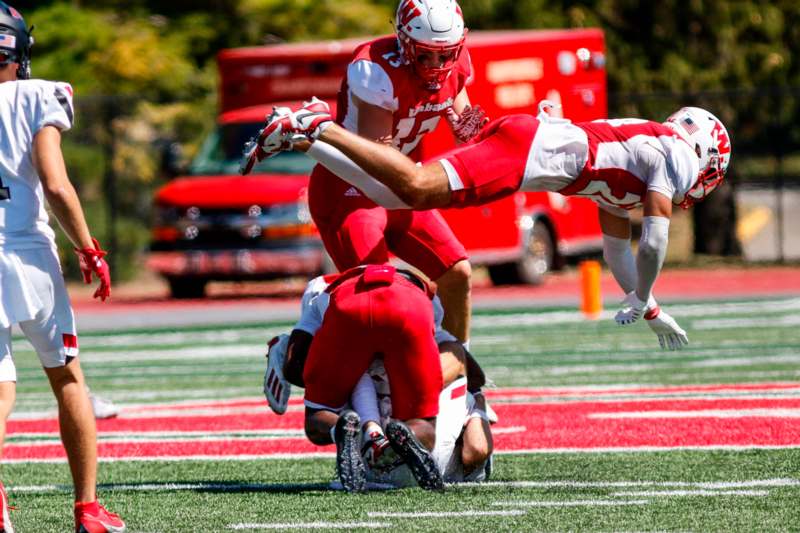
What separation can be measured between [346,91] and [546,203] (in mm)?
12652

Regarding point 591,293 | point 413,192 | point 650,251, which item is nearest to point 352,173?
point 413,192

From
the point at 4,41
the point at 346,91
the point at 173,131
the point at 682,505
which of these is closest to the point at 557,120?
the point at 346,91

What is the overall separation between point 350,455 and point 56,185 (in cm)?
172

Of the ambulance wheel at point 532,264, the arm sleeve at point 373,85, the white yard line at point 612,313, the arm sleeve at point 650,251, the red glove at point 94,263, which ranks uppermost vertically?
the arm sleeve at point 373,85

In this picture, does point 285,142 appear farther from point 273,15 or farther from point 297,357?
point 273,15

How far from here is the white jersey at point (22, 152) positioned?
5.63 meters

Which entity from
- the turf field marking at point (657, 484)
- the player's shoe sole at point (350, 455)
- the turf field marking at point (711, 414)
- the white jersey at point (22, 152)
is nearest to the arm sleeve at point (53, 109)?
the white jersey at point (22, 152)

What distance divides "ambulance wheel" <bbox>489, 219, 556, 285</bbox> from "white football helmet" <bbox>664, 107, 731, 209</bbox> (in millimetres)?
12528

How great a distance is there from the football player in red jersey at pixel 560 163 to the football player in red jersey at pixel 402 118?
0.58 meters

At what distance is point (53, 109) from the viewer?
566 centimetres

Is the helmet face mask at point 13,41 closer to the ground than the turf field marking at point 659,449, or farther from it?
farther from it

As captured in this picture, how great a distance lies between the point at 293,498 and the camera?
21.6ft

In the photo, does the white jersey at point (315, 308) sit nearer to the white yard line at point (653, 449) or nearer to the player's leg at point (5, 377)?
the white yard line at point (653, 449)

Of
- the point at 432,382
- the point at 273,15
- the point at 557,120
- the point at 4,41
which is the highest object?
the point at 4,41
